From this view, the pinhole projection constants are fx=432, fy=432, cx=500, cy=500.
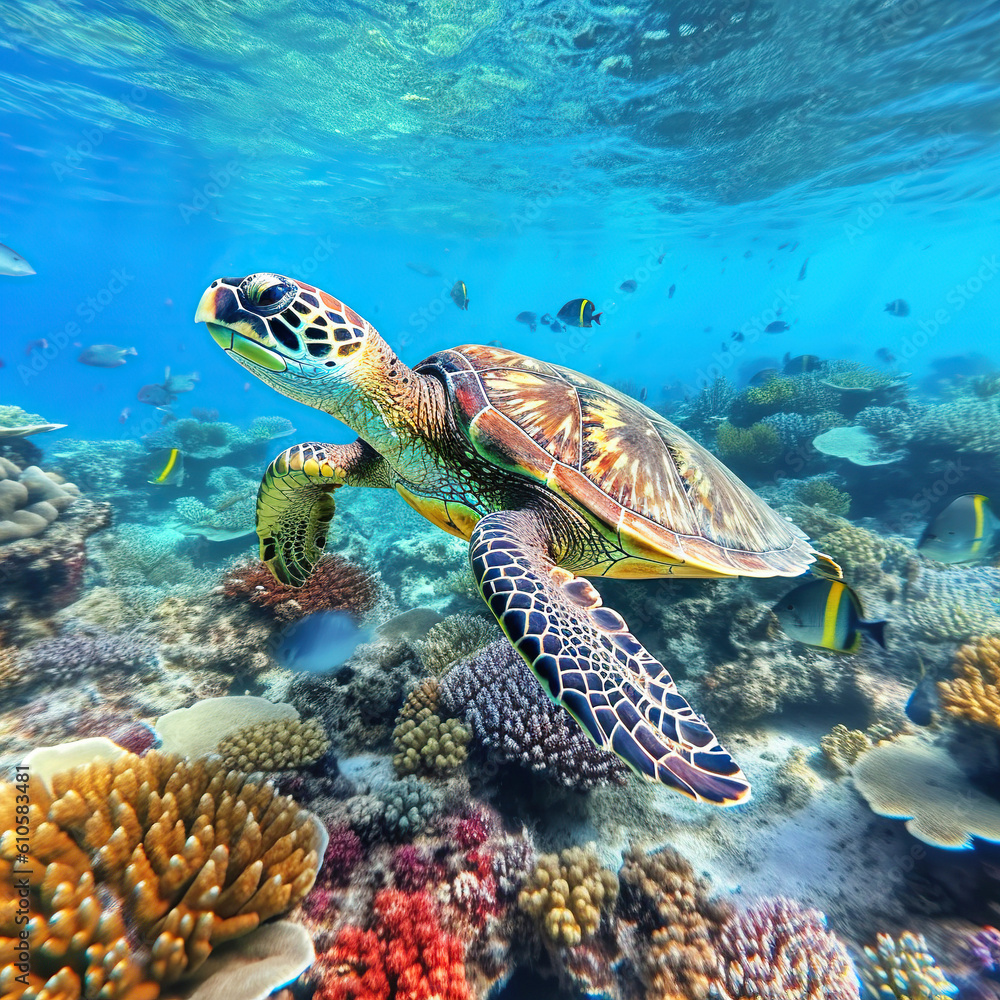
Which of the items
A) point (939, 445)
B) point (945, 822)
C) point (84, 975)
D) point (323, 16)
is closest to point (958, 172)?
point (939, 445)

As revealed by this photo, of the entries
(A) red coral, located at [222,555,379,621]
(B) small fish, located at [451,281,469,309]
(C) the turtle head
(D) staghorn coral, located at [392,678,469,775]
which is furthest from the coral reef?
(B) small fish, located at [451,281,469,309]

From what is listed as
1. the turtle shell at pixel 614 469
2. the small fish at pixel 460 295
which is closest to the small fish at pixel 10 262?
the small fish at pixel 460 295

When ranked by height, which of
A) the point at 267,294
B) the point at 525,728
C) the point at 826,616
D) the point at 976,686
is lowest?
the point at 525,728

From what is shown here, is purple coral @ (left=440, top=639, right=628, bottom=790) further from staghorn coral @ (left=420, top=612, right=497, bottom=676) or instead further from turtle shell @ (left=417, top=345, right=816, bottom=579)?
turtle shell @ (left=417, top=345, right=816, bottom=579)

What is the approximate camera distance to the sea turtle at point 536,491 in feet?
5.47

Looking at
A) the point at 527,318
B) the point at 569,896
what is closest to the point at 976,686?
the point at 569,896

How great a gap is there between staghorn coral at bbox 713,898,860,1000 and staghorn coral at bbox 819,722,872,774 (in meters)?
1.06

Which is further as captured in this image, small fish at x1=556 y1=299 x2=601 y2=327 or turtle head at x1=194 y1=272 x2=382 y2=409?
small fish at x1=556 y1=299 x2=601 y2=327

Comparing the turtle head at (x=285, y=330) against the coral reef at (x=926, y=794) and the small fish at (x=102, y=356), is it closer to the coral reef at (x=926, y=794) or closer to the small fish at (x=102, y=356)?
the coral reef at (x=926, y=794)

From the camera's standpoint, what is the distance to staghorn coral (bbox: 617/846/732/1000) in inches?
73.8

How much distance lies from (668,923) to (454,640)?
219 centimetres

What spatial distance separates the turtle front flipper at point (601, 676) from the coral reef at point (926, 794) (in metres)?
1.71

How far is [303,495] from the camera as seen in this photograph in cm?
324

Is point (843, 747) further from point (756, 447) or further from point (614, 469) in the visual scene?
point (756, 447)
